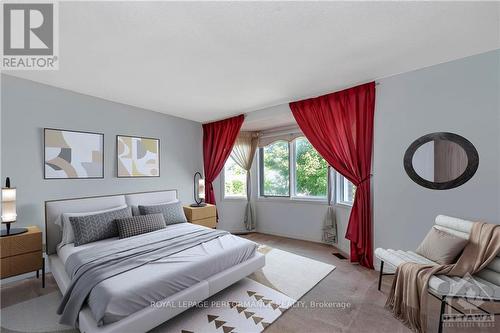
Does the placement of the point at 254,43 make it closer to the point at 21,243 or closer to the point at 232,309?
the point at 232,309

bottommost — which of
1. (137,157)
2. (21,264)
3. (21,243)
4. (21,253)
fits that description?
(21,264)

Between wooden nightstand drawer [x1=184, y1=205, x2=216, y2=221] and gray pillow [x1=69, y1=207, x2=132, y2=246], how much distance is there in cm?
128

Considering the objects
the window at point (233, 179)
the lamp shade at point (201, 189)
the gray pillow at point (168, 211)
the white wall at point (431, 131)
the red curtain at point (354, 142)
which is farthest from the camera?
the window at point (233, 179)

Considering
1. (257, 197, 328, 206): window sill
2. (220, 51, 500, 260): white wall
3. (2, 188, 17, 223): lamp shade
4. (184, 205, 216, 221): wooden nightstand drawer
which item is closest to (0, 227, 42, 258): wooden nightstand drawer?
(2, 188, 17, 223): lamp shade

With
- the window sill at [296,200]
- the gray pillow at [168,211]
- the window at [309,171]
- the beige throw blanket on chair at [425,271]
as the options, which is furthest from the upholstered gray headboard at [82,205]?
the beige throw blanket on chair at [425,271]

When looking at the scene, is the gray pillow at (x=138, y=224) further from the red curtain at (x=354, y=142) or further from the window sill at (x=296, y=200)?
the red curtain at (x=354, y=142)

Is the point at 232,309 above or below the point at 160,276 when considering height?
below

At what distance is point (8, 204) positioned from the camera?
2.31 m

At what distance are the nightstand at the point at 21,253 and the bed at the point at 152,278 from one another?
0.19 metres

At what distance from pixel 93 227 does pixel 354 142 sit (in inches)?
141

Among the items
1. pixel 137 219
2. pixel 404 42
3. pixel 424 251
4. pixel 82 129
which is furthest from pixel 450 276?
pixel 82 129

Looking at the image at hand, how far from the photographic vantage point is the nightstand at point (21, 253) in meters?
2.21

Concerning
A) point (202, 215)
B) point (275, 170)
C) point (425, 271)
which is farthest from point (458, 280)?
point (202, 215)

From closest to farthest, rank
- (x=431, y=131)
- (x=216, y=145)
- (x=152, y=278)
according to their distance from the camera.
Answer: (x=152, y=278), (x=431, y=131), (x=216, y=145)
